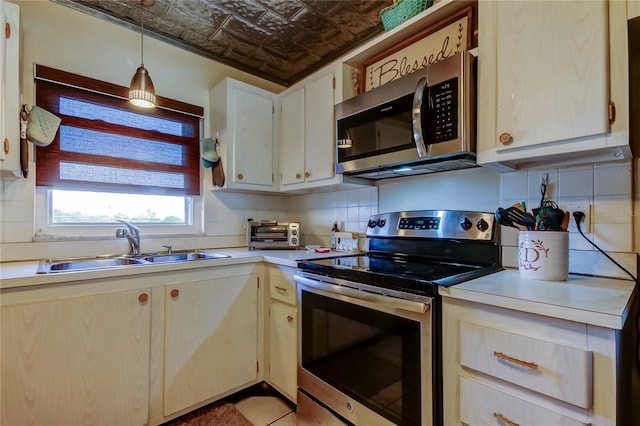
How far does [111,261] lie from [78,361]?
634 mm

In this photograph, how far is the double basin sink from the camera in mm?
1566

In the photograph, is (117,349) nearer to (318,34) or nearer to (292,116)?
(292,116)

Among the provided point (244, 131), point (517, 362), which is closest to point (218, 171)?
point (244, 131)

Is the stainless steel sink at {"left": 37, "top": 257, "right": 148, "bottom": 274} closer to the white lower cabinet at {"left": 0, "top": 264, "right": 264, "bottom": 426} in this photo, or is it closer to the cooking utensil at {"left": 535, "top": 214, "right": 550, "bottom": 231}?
the white lower cabinet at {"left": 0, "top": 264, "right": 264, "bottom": 426}

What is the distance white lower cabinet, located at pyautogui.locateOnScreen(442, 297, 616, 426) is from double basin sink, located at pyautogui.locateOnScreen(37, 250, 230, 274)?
1.30m

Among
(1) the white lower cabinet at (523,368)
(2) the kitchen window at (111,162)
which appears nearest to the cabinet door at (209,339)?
(2) the kitchen window at (111,162)

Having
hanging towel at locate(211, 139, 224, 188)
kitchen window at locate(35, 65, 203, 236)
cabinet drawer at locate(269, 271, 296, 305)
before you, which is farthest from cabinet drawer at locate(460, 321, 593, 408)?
kitchen window at locate(35, 65, 203, 236)

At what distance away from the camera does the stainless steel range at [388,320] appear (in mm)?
1079

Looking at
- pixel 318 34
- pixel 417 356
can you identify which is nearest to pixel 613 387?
pixel 417 356

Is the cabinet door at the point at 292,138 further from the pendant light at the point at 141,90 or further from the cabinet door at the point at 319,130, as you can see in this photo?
the pendant light at the point at 141,90

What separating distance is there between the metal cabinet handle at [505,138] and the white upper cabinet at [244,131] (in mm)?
1563

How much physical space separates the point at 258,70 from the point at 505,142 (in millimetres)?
2089

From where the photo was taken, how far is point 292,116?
224 centimetres

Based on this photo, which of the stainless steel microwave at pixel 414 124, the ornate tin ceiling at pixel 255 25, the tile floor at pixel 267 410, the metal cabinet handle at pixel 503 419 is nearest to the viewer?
the metal cabinet handle at pixel 503 419
